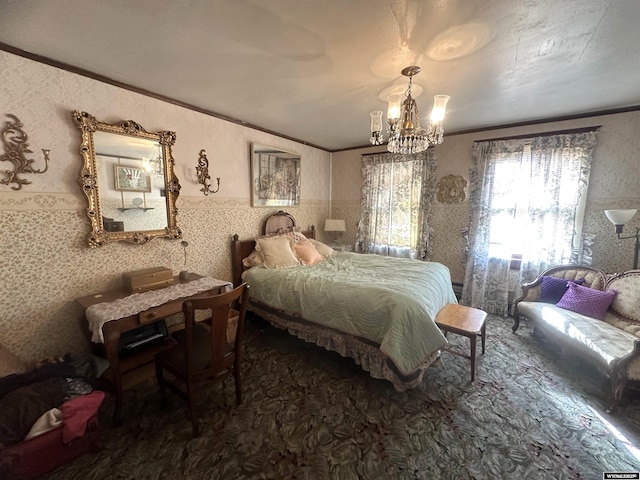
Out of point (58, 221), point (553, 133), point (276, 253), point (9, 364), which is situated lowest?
point (9, 364)

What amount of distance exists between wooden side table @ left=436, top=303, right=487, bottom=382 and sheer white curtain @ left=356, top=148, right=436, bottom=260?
5.64 feet

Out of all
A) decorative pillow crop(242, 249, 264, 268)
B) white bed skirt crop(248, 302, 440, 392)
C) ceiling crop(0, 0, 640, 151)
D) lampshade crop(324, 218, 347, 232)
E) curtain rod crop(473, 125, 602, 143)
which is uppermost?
ceiling crop(0, 0, 640, 151)

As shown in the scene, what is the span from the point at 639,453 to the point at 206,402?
2888 millimetres

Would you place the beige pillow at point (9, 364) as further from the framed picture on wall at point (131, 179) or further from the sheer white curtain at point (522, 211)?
the sheer white curtain at point (522, 211)

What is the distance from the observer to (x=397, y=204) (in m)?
4.27

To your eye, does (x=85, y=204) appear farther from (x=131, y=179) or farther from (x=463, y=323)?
(x=463, y=323)

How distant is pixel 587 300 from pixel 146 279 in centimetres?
422

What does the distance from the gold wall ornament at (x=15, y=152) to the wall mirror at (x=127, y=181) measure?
0.95 ft

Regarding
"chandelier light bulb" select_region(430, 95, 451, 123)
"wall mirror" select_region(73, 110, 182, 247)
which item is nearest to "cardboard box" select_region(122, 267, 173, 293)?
"wall mirror" select_region(73, 110, 182, 247)

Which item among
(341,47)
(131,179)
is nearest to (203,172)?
(131,179)

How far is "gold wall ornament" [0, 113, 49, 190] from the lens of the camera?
5.50 ft

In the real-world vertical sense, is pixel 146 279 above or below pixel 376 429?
above

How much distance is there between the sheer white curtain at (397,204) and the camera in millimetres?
3988

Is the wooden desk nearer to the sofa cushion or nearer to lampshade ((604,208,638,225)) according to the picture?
the sofa cushion
